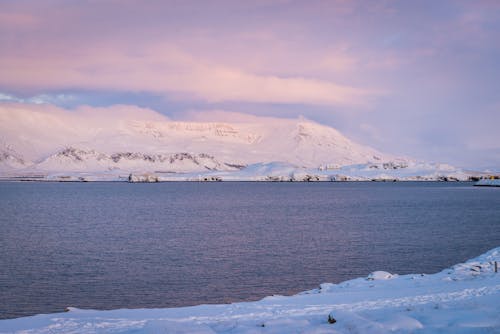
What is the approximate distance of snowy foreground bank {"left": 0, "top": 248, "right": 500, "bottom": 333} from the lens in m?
12.0

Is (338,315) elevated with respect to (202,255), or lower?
elevated

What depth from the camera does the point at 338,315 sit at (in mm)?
12977

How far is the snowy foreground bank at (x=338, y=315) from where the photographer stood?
12039 millimetres

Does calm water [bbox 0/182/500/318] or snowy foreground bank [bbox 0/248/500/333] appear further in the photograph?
calm water [bbox 0/182/500/318]

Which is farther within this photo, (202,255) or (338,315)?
(202,255)

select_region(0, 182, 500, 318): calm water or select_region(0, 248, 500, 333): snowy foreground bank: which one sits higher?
select_region(0, 248, 500, 333): snowy foreground bank

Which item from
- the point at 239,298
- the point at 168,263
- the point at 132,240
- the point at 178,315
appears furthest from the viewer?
the point at 132,240

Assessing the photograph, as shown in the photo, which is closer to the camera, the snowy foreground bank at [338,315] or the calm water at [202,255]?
the snowy foreground bank at [338,315]

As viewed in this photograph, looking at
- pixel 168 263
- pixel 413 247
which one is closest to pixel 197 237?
pixel 168 263

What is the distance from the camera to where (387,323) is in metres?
12.1

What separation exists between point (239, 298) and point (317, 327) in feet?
41.0

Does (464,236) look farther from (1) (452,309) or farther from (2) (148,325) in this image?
(2) (148,325)

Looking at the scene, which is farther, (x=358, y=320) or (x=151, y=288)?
(x=151, y=288)

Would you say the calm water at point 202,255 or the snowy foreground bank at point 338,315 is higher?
the snowy foreground bank at point 338,315
